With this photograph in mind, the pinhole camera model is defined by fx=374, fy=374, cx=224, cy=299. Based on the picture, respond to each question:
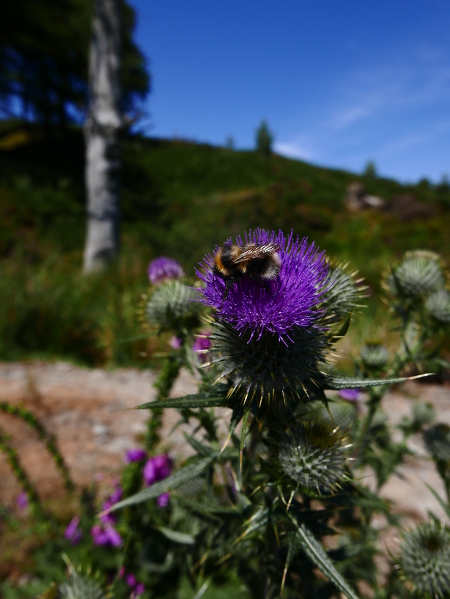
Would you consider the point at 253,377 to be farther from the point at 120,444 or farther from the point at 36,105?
the point at 36,105

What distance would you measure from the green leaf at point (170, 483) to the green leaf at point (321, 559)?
46 centimetres

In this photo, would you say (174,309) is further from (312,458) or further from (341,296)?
(312,458)

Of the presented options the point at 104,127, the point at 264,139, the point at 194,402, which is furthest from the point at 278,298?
the point at 264,139

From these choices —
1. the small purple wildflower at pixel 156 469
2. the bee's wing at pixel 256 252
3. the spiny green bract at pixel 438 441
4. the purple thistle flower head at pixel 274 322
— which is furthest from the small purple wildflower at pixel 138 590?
the bee's wing at pixel 256 252

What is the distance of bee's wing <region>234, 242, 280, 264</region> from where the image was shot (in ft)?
4.38

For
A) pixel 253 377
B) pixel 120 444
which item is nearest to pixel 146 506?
pixel 253 377

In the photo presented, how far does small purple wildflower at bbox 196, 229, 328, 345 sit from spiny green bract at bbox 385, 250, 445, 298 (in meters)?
1.11

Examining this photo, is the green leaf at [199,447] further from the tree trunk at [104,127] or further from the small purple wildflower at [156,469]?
the tree trunk at [104,127]

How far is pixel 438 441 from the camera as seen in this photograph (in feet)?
8.44

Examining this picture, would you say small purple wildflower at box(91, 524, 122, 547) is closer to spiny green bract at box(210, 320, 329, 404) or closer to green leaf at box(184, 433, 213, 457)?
green leaf at box(184, 433, 213, 457)

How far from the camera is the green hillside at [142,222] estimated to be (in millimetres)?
7562

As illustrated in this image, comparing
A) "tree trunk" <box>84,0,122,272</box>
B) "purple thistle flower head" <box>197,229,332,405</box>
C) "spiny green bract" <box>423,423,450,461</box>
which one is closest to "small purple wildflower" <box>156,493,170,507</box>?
"purple thistle flower head" <box>197,229,332,405</box>

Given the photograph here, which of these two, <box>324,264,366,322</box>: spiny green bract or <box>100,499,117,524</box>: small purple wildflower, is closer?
<box>324,264,366,322</box>: spiny green bract

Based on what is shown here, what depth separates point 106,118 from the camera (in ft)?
34.0
